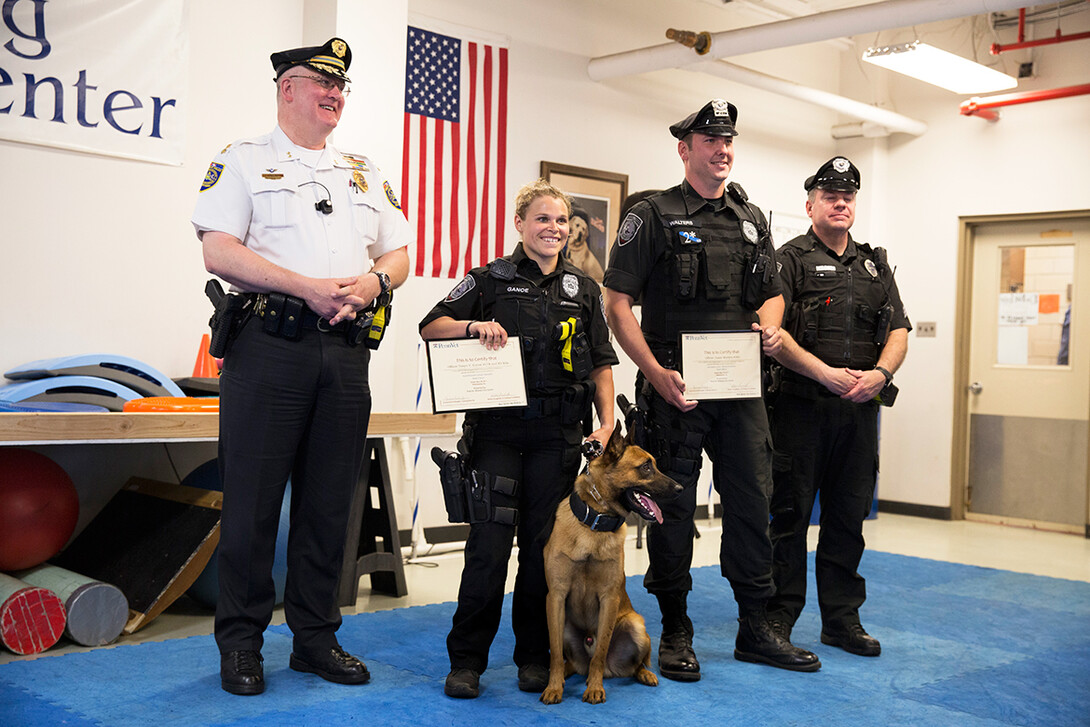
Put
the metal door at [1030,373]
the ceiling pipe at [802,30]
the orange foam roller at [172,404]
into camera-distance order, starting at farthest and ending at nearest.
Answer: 1. the metal door at [1030,373]
2. the ceiling pipe at [802,30]
3. the orange foam roller at [172,404]

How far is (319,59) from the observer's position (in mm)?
3268

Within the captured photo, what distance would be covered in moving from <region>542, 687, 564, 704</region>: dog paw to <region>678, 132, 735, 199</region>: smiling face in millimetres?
1884

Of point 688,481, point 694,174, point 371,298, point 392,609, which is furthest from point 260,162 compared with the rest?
point 392,609

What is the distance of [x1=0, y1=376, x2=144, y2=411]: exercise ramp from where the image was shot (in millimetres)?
4145

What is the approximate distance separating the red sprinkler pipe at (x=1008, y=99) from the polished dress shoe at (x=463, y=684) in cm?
718

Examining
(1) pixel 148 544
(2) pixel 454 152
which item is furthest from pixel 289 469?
(2) pixel 454 152

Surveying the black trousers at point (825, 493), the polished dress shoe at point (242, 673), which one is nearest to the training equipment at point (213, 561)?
the polished dress shoe at point (242, 673)

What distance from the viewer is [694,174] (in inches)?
150

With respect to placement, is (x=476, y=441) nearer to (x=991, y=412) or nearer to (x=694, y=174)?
(x=694, y=174)

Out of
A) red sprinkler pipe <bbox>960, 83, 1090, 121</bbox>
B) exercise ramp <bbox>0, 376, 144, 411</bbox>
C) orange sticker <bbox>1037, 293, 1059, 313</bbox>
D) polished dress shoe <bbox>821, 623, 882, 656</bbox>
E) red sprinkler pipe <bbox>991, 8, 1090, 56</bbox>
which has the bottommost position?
polished dress shoe <bbox>821, 623, 882, 656</bbox>

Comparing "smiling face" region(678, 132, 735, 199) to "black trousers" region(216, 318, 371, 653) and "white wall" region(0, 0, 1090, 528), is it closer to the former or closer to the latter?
"black trousers" region(216, 318, 371, 653)

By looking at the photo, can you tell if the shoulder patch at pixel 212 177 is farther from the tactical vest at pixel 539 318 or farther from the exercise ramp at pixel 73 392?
the exercise ramp at pixel 73 392

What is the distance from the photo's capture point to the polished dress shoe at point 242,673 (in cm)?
324

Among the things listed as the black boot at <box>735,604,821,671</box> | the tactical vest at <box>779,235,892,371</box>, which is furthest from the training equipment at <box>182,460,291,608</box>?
the tactical vest at <box>779,235,892,371</box>
